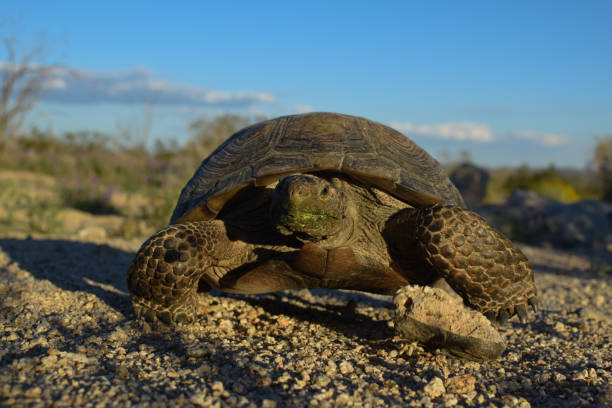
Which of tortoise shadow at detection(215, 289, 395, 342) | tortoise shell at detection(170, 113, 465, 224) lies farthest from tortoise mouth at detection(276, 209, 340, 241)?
tortoise shadow at detection(215, 289, 395, 342)

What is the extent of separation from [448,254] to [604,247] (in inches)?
362

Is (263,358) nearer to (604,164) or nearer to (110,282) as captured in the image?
(110,282)

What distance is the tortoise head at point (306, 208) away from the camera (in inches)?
110

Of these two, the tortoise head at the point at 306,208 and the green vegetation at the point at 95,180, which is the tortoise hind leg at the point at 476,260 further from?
the green vegetation at the point at 95,180

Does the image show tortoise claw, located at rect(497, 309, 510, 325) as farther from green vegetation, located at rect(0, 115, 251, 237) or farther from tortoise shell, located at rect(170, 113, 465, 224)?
green vegetation, located at rect(0, 115, 251, 237)

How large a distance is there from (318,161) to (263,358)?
4.53 ft

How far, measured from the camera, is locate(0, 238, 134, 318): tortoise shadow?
4.02 m

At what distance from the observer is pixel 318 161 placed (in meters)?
3.34

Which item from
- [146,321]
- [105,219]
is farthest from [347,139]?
[105,219]

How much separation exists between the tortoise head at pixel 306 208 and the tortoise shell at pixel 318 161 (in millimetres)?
394

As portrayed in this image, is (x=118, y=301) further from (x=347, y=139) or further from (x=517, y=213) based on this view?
(x=517, y=213)

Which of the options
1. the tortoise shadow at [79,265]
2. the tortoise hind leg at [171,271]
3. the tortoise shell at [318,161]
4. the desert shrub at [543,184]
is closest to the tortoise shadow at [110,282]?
the tortoise shadow at [79,265]

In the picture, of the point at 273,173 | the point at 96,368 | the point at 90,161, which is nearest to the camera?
the point at 96,368

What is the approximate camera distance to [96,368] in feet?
7.32
